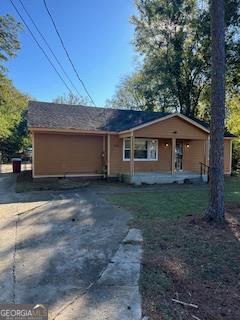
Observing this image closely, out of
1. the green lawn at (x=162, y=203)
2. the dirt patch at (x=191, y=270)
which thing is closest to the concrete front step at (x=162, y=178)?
the green lawn at (x=162, y=203)

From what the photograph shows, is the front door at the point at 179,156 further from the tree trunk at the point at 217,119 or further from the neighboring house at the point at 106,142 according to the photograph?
the tree trunk at the point at 217,119

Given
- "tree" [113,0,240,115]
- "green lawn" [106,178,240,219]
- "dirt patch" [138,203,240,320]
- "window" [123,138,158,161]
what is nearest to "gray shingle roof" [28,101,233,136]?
"window" [123,138,158,161]

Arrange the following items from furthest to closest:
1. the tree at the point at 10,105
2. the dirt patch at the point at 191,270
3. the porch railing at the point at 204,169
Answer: the tree at the point at 10,105 < the porch railing at the point at 204,169 < the dirt patch at the point at 191,270

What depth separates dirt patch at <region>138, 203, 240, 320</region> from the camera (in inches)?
119

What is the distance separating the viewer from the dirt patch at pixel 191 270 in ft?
9.94

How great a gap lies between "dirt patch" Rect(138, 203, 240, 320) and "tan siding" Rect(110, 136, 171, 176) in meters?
8.70

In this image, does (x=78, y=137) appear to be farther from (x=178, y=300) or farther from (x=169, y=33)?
(x=169, y=33)

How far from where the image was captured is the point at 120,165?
49.1ft

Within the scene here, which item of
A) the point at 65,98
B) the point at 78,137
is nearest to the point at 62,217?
the point at 78,137

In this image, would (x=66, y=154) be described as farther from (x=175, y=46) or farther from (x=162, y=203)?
(x=175, y=46)

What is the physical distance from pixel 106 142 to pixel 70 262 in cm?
1090

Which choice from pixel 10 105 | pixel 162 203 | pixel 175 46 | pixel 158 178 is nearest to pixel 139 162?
pixel 158 178

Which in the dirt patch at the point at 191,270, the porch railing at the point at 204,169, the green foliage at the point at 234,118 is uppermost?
the green foliage at the point at 234,118

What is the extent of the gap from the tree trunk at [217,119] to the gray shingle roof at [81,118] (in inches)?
295
